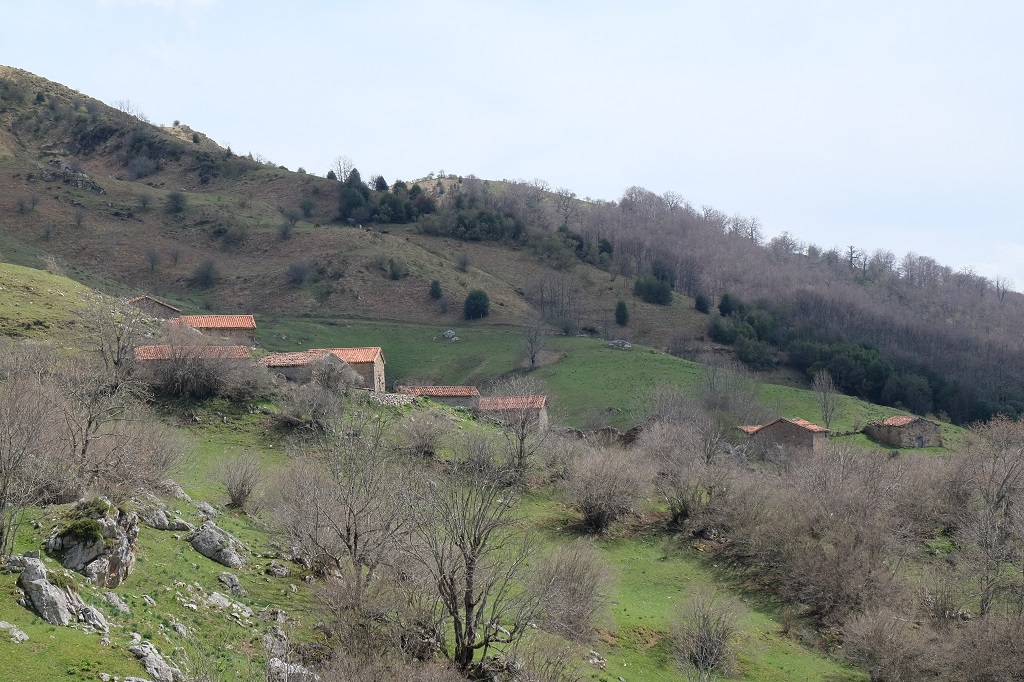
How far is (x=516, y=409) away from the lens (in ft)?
145

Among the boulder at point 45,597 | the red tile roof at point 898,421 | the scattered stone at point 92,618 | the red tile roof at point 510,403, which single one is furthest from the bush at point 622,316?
the boulder at point 45,597

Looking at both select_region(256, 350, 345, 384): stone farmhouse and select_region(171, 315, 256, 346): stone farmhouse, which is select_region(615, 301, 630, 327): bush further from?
select_region(256, 350, 345, 384): stone farmhouse

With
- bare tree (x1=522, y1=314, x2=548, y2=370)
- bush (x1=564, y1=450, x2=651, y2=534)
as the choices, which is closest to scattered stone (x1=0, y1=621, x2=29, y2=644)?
bush (x1=564, y1=450, x2=651, y2=534)

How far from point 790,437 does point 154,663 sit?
5111 centimetres

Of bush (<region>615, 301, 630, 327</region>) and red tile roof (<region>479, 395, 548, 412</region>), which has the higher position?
bush (<region>615, 301, 630, 327</region>)

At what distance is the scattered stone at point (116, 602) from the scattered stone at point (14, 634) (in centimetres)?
237

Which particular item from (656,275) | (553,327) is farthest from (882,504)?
(656,275)

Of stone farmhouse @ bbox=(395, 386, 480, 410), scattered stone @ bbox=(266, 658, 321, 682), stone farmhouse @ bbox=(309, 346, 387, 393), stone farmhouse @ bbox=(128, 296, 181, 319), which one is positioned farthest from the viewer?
stone farmhouse @ bbox=(395, 386, 480, 410)

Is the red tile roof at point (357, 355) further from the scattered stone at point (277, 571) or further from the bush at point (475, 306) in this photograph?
the bush at point (475, 306)

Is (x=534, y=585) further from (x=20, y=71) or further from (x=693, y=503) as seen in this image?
(x=20, y=71)

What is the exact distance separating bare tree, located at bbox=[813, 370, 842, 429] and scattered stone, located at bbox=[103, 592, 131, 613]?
61.9m

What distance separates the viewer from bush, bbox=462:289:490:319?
315 ft

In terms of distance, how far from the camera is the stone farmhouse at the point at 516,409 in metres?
43.8

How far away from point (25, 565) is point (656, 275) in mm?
117895
